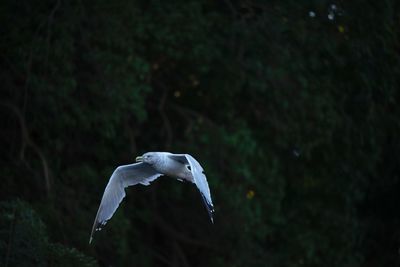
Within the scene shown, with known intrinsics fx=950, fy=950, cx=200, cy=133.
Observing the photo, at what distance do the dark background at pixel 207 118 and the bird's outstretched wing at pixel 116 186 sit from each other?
1029mm

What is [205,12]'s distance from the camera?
1247cm

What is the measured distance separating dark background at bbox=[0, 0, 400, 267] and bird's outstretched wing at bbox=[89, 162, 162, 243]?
1029mm

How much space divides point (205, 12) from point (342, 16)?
70.4 inches

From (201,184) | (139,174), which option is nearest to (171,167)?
(139,174)

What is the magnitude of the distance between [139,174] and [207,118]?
296cm

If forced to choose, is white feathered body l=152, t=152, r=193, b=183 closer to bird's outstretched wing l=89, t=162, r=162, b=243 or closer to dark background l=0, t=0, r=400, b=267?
bird's outstretched wing l=89, t=162, r=162, b=243

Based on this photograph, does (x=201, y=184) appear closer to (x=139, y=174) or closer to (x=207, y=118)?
(x=139, y=174)

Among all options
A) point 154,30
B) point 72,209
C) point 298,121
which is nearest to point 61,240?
point 72,209

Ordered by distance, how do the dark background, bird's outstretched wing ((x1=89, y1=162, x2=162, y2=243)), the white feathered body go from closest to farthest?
the white feathered body, bird's outstretched wing ((x1=89, y1=162, x2=162, y2=243)), the dark background

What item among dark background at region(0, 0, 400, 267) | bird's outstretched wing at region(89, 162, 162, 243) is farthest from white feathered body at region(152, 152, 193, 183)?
dark background at region(0, 0, 400, 267)

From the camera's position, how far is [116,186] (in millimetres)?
9039

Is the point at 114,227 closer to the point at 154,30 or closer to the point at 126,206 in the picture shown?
the point at 126,206

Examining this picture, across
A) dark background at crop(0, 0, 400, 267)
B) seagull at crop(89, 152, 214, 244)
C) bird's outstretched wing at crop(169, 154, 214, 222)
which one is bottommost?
dark background at crop(0, 0, 400, 267)

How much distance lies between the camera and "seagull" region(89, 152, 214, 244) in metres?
8.57
